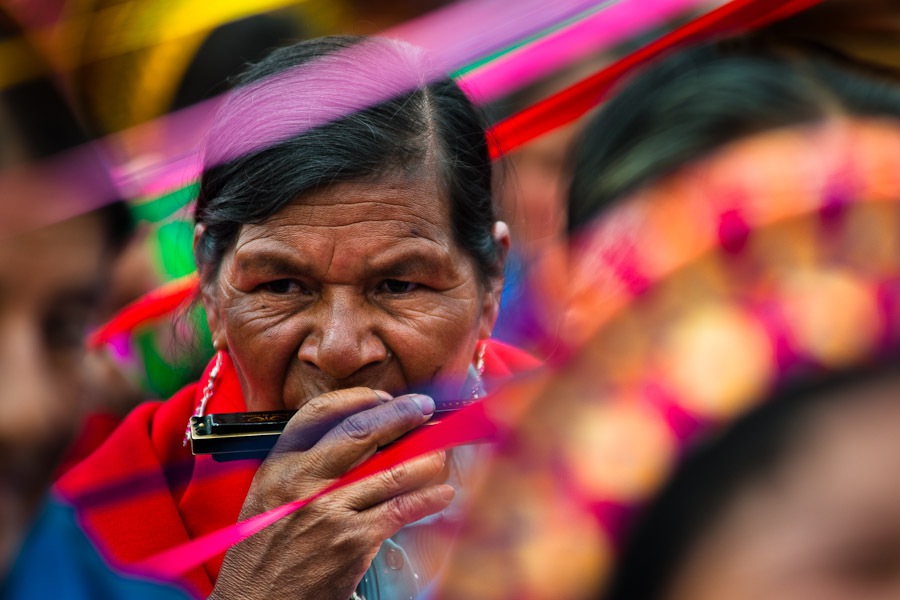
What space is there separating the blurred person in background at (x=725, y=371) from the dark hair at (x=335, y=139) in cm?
80

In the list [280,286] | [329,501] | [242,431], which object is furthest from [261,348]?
[329,501]

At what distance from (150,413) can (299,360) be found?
53 centimetres

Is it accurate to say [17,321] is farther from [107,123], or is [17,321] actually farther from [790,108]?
[107,123]

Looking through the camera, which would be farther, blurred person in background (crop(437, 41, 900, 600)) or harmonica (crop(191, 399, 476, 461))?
harmonica (crop(191, 399, 476, 461))

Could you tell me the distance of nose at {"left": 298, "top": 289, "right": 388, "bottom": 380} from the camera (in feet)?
5.48

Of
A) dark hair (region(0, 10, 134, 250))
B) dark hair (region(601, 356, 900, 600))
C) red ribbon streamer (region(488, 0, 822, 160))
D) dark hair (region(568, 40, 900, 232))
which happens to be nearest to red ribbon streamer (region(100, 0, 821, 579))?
red ribbon streamer (region(488, 0, 822, 160))

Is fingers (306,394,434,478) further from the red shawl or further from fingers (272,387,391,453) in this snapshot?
the red shawl

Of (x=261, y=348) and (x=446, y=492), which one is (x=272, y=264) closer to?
(x=261, y=348)

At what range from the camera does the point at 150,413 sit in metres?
2.07

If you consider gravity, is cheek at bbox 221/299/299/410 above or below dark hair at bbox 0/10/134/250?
below

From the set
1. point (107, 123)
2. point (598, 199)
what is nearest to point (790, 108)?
point (598, 199)

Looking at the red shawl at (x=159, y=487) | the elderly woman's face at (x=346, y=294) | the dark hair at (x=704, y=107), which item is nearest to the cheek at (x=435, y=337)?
the elderly woman's face at (x=346, y=294)

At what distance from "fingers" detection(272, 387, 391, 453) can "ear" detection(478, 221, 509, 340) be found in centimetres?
46

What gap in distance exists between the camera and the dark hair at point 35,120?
137 centimetres
